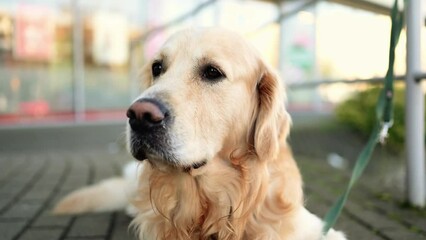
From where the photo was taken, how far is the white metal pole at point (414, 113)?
3.12m

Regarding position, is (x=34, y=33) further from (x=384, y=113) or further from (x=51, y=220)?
(x=384, y=113)

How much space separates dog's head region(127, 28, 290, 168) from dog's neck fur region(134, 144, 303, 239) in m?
0.10

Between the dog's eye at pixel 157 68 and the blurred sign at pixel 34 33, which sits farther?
the blurred sign at pixel 34 33

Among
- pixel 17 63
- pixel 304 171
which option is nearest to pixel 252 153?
pixel 304 171

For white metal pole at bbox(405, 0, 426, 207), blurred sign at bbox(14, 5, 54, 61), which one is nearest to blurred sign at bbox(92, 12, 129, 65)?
blurred sign at bbox(14, 5, 54, 61)

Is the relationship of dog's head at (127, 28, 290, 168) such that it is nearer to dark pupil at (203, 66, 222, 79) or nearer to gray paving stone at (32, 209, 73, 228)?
dark pupil at (203, 66, 222, 79)

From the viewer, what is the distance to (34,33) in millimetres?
7242

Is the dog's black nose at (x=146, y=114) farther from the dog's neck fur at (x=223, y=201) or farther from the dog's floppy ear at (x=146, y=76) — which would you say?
the dog's floppy ear at (x=146, y=76)

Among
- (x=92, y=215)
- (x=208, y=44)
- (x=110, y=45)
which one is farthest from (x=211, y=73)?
(x=110, y=45)

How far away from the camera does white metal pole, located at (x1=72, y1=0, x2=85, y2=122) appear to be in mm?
7500

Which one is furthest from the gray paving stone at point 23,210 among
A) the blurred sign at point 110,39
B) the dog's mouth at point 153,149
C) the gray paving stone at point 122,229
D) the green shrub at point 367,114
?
the blurred sign at point 110,39

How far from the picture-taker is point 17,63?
23.4 ft

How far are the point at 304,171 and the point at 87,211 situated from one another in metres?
2.36

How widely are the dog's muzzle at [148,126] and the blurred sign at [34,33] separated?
19.2ft
